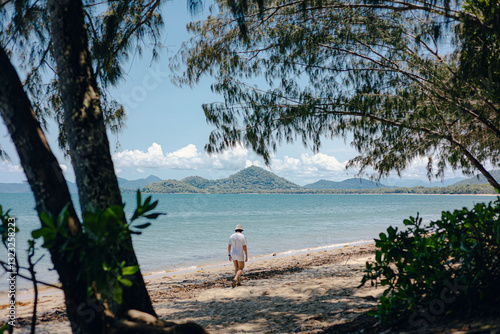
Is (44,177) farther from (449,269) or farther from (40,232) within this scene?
(449,269)

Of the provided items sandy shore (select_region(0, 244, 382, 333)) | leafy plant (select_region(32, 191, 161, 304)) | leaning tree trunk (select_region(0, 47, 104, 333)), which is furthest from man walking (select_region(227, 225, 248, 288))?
leafy plant (select_region(32, 191, 161, 304))

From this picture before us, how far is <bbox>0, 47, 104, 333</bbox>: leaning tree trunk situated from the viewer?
2178mm

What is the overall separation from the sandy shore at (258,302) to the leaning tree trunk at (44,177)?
271 cm

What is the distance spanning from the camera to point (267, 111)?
6.63 metres

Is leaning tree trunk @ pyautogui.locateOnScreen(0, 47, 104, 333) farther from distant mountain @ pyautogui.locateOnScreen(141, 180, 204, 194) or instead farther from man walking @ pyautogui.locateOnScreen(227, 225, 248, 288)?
distant mountain @ pyautogui.locateOnScreen(141, 180, 204, 194)

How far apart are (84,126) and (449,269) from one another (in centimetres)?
277

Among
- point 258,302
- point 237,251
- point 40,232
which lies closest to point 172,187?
point 237,251

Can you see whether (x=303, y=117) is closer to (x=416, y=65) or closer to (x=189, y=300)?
(x=416, y=65)

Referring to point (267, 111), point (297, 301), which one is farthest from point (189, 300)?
point (267, 111)

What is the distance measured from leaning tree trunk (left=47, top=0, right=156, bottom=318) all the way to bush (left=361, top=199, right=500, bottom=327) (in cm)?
179

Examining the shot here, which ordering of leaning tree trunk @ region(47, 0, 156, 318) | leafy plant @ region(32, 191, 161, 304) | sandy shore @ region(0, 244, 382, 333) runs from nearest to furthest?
leafy plant @ region(32, 191, 161, 304) < leaning tree trunk @ region(47, 0, 156, 318) < sandy shore @ region(0, 244, 382, 333)

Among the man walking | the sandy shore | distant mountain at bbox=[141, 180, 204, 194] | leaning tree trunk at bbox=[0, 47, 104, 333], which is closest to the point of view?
leaning tree trunk at bbox=[0, 47, 104, 333]

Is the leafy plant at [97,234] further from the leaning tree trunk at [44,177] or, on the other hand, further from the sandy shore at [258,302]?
the sandy shore at [258,302]

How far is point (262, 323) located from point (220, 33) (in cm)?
498
